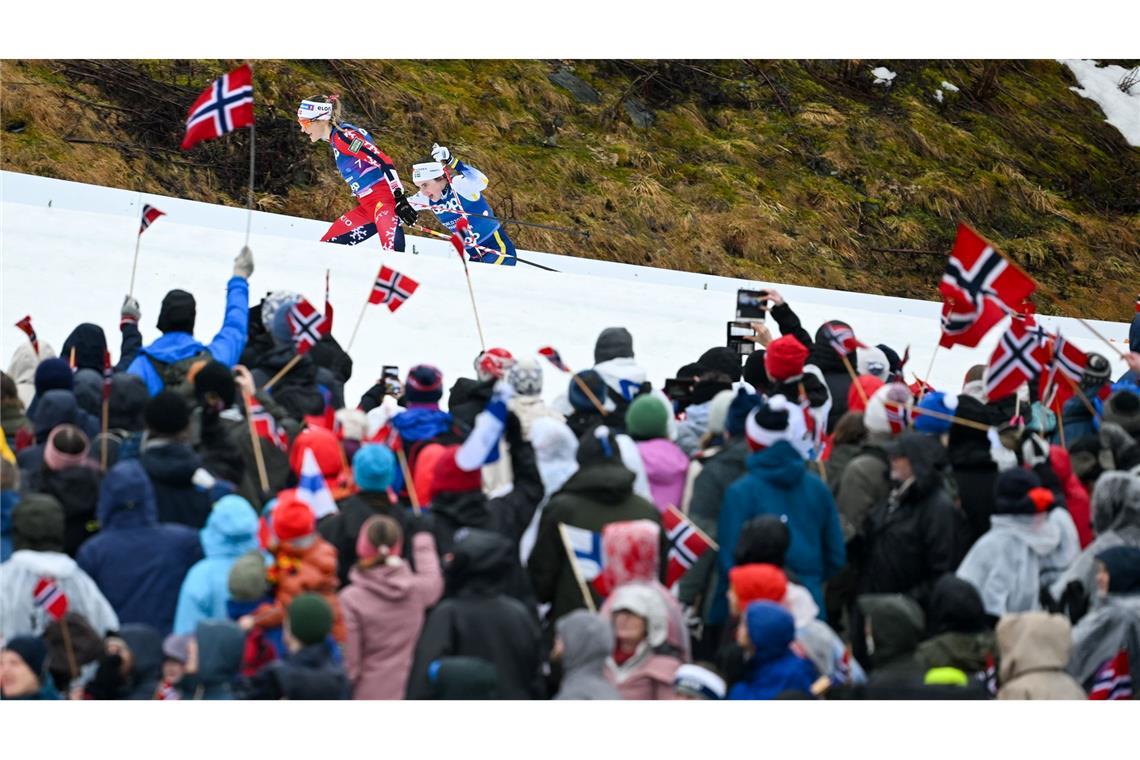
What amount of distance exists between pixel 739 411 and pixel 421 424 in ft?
3.96

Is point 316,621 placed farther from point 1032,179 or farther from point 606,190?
point 1032,179

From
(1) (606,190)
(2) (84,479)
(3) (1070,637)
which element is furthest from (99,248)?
(1) (606,190)

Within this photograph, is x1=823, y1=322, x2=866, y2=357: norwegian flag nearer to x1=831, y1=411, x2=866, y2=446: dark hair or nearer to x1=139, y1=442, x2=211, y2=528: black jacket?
x1=831, y1=411, x2=866, y2=446: dark hair

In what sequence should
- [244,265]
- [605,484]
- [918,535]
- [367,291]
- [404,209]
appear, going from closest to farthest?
Result: [605,484], [918,535], [244,265], [367,291], [404,209]

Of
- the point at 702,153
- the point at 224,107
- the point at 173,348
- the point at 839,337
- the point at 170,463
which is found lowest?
the point at 702,153

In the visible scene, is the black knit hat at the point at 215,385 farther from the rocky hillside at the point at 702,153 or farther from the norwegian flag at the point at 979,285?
the rocky hillside at the point at 702,153

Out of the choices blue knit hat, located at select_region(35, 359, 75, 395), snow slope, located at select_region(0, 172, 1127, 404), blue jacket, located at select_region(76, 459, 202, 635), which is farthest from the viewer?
snow slope, located at select_region(0, 172, 1127, 404)

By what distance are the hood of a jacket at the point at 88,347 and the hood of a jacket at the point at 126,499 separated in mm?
2325

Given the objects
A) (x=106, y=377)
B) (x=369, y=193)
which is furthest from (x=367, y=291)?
(x=106, y=377)

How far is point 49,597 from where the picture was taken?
19.6ft

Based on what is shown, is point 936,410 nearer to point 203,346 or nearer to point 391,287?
point 203,346

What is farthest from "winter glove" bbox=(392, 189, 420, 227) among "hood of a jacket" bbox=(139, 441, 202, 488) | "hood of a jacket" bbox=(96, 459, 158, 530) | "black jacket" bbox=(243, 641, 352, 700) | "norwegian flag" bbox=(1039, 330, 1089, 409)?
"black jacket" bbox=(243, 641, 352, 700)

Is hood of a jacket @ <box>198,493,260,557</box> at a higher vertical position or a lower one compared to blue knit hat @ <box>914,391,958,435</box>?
higher

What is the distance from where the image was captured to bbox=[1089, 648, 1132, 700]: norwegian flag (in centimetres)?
647
